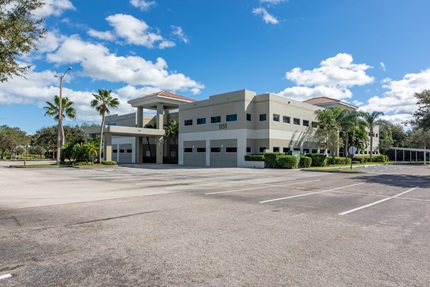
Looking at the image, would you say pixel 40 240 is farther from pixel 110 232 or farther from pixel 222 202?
pixel 222 202

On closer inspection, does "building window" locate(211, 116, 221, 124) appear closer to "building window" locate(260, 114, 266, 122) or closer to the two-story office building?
the two-story office building

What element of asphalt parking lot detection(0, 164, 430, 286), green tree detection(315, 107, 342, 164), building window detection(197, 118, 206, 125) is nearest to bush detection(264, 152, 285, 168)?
green tree detection(315, 107, 342, 164)

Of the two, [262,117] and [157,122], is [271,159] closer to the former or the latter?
[262,117]

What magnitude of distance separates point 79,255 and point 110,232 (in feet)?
4.59

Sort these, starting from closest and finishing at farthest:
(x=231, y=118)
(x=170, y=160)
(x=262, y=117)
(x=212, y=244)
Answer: (x=212, y=244)
(x=262, y=117)
(x=231, y=118)
(x=170, y=160)

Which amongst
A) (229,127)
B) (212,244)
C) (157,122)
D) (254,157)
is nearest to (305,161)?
(254,157)

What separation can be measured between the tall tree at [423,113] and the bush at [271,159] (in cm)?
1362

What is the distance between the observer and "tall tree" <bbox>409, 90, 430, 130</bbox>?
24.8 metres

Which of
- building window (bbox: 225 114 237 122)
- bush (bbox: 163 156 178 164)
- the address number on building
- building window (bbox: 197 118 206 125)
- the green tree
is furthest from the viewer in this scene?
bush (bbox: 163 156 178 164)

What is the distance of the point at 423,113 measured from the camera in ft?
84.5

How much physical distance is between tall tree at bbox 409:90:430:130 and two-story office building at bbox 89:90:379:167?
1553 cm

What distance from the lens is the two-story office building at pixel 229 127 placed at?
37344mm

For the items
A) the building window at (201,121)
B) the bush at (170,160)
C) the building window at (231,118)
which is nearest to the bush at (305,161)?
the building window at (231,118)

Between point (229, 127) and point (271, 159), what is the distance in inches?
306
